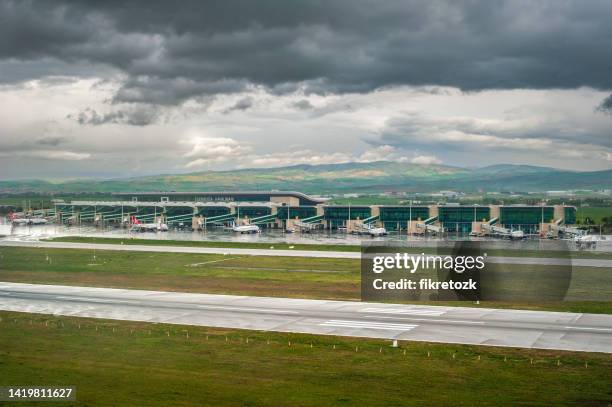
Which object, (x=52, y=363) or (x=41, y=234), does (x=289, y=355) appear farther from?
(x=41, y=234)

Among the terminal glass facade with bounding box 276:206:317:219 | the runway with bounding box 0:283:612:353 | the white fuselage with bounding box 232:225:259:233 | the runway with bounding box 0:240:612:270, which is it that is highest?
the terminal glass facade with bounding box 276:206:317:219

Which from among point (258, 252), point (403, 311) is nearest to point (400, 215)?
point (258, 252)

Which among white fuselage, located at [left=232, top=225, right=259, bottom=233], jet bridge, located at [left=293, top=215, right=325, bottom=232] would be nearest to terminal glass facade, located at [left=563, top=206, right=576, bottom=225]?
jet bridge, located at [left=293, top=215, right=325, bottom=232]

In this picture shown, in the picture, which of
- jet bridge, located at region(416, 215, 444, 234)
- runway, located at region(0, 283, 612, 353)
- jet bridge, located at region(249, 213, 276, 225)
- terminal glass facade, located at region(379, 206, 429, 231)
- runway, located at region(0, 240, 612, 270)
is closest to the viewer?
runway, located at region(0, 283, 612, 353)

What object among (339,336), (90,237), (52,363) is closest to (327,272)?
(339,336)

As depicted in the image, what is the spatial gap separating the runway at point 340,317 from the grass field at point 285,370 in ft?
10.6

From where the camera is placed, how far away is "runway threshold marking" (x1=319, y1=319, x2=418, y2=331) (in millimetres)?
51125

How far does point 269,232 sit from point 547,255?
82.6 meters

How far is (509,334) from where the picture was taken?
4866 cm

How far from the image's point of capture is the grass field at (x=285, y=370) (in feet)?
111

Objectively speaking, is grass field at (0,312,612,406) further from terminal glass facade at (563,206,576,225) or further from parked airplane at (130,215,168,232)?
terminal glass facade at (563,206,576,225)

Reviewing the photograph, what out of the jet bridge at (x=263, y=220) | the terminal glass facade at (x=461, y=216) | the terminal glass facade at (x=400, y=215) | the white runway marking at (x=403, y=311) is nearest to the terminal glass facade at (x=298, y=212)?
the jet bridge at (x=263, y=220)

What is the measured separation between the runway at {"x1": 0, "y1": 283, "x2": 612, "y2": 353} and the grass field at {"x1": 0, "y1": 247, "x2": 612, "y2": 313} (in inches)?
176

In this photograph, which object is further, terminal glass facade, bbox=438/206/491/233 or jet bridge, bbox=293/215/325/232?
jet bridge, bbox=293/215/325/232
